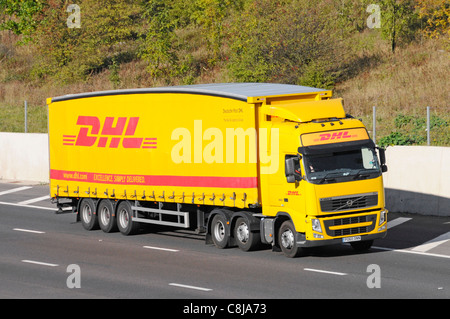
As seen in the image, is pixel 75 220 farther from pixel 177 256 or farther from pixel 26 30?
pixel 26 30

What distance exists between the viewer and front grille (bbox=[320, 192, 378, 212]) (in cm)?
1853

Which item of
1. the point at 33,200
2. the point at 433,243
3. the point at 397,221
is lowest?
the point at 433,243

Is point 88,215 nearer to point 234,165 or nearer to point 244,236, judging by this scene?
point 244,236

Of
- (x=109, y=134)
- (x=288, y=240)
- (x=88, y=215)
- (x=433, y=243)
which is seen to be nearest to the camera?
(x=288, y=240)

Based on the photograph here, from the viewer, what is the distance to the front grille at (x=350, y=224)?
18578mm

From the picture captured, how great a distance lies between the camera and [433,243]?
21.3 metres

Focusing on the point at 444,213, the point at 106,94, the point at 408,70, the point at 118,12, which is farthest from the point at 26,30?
the point at 444,213

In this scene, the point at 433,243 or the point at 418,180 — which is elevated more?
the point at 418,180

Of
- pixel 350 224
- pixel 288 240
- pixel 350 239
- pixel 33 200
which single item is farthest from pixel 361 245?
pixel 33 200

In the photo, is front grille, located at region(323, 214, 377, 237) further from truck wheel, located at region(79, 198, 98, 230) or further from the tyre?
truck wheel, located at region(79, 198, 98, 230)

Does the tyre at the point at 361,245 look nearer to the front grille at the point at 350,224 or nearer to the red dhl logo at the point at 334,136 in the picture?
the front grille at the point at 350,224

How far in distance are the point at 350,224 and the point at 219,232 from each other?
3.49 m

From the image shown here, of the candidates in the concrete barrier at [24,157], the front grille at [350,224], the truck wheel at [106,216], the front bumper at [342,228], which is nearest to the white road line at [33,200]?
the concrete barrier at [24,157]

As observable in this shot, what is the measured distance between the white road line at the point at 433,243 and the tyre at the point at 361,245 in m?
1.29
